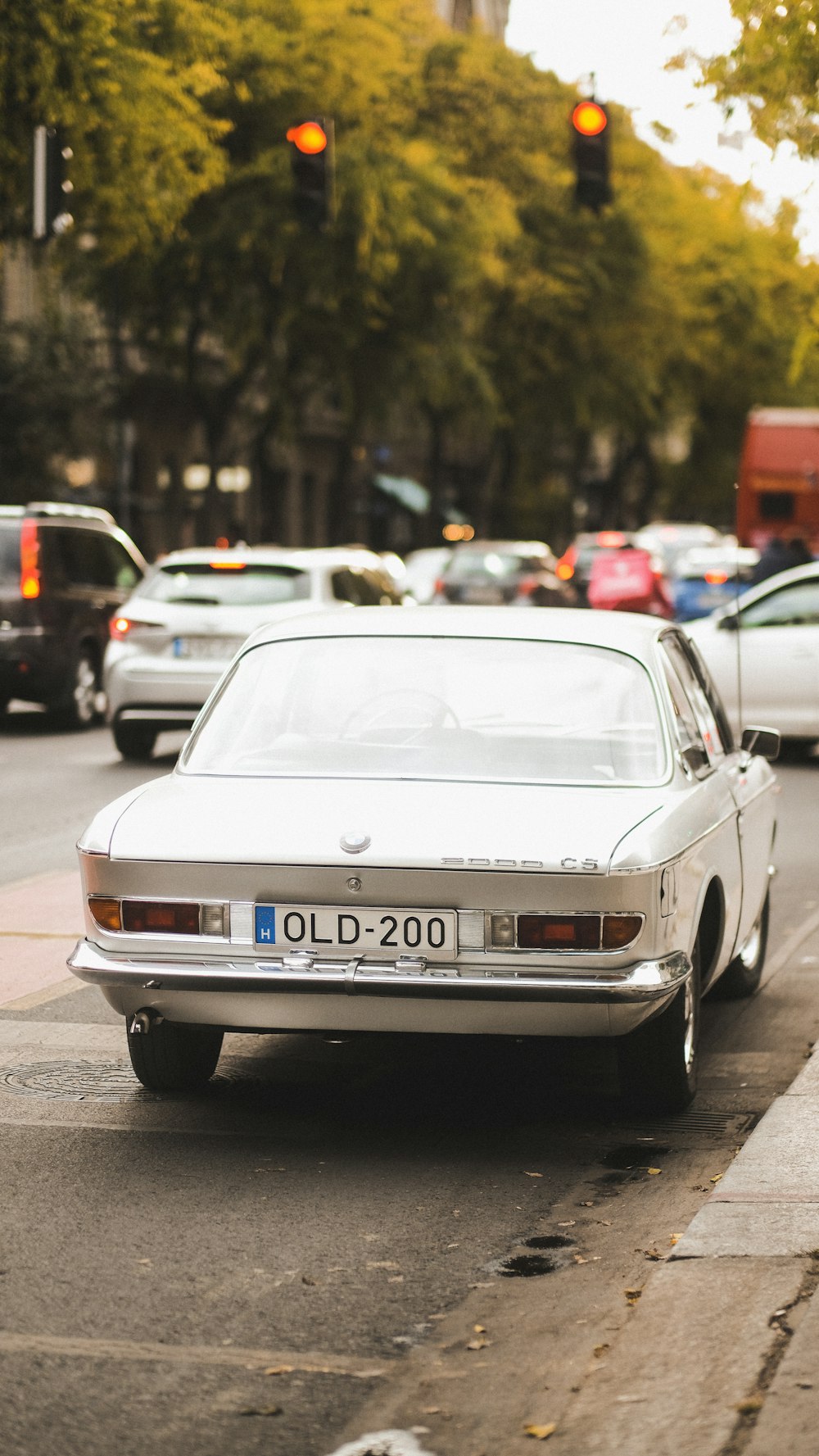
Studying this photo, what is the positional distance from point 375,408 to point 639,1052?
3046cm

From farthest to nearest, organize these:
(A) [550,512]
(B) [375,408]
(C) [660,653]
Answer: (A) [550,512] → (B) [375,408] → (C) [660,653]

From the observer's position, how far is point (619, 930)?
5508 millimetres

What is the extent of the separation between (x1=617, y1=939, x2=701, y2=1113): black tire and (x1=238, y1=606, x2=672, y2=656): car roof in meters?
1.00

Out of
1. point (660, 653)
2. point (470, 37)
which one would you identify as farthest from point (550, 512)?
point (660, 653)

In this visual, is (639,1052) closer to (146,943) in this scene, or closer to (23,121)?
(146,943)

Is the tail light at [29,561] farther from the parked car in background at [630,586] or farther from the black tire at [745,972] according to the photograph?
the parked car in background at [630,586]

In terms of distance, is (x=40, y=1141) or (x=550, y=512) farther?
(x=550, y=512)

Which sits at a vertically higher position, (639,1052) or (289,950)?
(289,950)

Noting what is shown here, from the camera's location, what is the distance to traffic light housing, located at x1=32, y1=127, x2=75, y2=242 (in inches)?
763

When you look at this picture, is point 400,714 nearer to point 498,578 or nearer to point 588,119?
point 588,119

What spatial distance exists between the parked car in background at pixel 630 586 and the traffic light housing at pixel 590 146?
13355 millimetres

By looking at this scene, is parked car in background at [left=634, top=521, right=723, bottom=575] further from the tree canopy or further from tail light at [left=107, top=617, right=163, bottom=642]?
tail light at [left=107, top=617, right=163, bottom=642]

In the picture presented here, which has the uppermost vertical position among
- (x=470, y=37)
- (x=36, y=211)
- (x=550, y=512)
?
(x=470, y=37)

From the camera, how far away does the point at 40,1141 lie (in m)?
5.86
